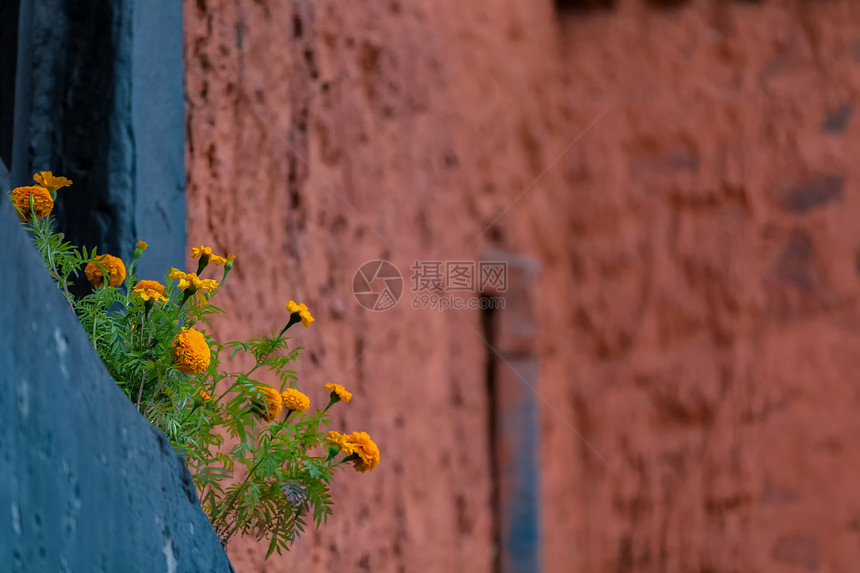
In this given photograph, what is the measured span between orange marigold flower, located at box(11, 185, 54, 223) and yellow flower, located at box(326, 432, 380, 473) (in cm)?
31

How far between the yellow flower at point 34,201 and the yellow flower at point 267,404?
237 millimetres

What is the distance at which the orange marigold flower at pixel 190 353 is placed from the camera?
1.99 ft

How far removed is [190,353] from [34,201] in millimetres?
183

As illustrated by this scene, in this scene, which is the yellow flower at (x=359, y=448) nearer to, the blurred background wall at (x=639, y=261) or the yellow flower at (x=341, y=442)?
the yellow flower at (x=341, y=442)

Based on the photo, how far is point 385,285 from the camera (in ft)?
4.69

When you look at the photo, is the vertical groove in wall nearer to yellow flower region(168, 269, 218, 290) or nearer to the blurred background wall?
the blurred background wall

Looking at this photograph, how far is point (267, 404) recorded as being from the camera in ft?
2.26

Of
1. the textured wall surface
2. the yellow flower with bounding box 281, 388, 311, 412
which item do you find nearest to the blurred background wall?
the yellow flower with bounding box 281, 388, 311, 412

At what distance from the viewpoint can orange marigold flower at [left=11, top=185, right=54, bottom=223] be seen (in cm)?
63

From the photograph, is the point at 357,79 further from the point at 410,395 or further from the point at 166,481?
the point at 166,481

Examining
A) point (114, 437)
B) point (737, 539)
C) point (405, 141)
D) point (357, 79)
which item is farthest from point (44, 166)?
point (737, 539)

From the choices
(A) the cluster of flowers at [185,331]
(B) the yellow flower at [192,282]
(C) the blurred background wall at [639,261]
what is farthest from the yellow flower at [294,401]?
(C) the blurred background wall at [639,261]

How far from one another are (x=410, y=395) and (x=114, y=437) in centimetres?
101

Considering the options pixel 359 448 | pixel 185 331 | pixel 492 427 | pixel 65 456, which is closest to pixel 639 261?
pixel 492 427
